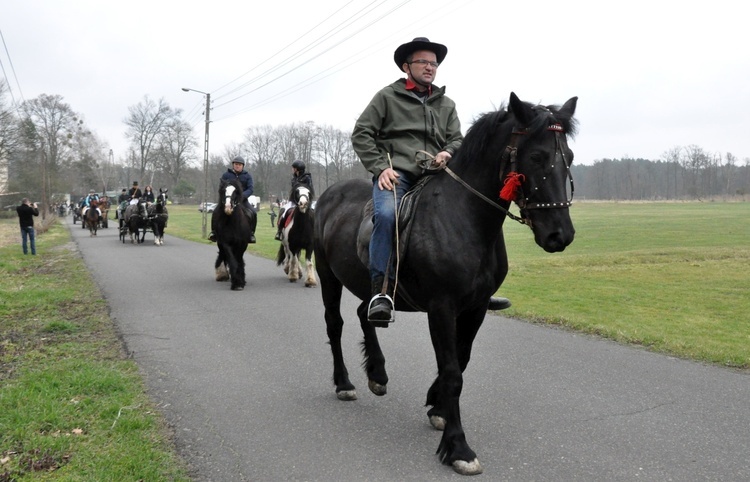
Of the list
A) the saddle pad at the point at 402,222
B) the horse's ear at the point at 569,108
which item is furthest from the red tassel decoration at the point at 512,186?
the saddle pad at the point at 402,222

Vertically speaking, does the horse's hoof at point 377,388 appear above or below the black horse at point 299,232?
below

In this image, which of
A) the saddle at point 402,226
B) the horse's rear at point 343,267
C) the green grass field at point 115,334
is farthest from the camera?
the horse's rear at point 343,267

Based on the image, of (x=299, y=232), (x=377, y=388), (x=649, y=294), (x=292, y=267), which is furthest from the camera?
(x=292, y=267)

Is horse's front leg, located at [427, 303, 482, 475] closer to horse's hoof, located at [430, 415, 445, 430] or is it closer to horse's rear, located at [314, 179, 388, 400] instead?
horse's hoof, located at [430, 415, 445, 430]

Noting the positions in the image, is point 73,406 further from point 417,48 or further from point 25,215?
point 25,215

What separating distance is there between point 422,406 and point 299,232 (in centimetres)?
806

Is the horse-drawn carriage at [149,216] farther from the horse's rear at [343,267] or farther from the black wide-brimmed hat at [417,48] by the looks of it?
the black wide-brimmed hat at [417,48]

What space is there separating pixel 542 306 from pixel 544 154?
256 inches

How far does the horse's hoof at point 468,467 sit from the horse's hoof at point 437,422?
67 centimetres

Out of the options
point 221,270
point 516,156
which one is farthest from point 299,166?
point 516,156

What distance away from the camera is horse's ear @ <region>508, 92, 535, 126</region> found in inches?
143

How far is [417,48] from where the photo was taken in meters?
4.37

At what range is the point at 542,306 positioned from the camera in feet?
31.6

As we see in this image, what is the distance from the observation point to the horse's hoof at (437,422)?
14.0 feet
